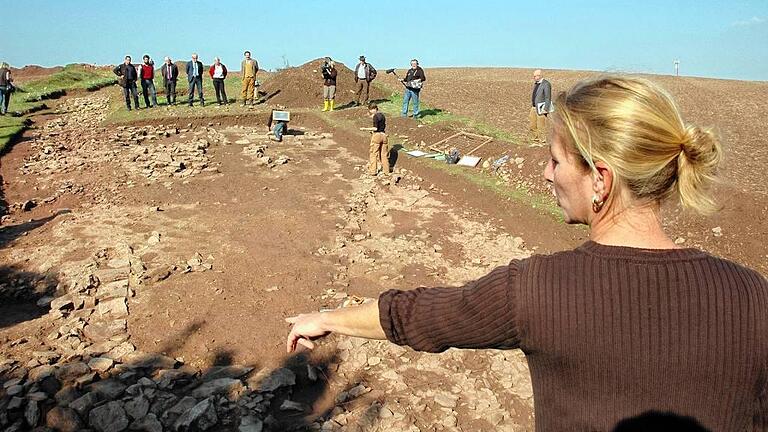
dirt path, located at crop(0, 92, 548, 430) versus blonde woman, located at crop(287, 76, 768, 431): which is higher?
blonde woman, located at crop(287, 76, 768, 431)

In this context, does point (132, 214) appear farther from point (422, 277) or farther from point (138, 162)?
point (422, 277)

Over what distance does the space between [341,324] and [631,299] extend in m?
0.92

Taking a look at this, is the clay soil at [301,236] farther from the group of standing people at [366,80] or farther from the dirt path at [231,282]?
the group of standing people at [366,80]

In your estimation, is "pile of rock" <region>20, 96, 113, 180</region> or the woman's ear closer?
the woman's ear

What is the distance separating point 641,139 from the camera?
138cm

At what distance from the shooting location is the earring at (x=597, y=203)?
1510 mm

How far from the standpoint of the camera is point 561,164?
5.20 ft

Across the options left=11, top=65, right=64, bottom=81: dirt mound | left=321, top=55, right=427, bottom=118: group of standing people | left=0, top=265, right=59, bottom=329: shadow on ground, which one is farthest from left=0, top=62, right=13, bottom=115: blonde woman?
left=11, top=65, right=64, bottom=81: dirt mound

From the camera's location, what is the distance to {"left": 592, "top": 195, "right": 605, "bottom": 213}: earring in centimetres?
151

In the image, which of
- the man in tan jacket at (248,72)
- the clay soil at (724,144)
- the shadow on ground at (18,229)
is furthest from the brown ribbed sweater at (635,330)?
the man in tan jacket at (248,72)

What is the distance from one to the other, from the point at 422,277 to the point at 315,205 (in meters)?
3.63

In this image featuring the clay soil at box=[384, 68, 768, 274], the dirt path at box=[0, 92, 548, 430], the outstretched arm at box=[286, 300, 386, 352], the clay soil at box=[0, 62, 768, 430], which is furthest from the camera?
the clay soil at box=[384, 68, 768, 274]

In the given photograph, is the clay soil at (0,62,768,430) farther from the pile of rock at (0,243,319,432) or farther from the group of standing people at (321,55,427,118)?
the group of standing people at (321,55,427,118)

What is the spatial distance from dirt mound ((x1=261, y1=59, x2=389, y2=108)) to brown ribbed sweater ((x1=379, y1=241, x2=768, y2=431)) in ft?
70.9
